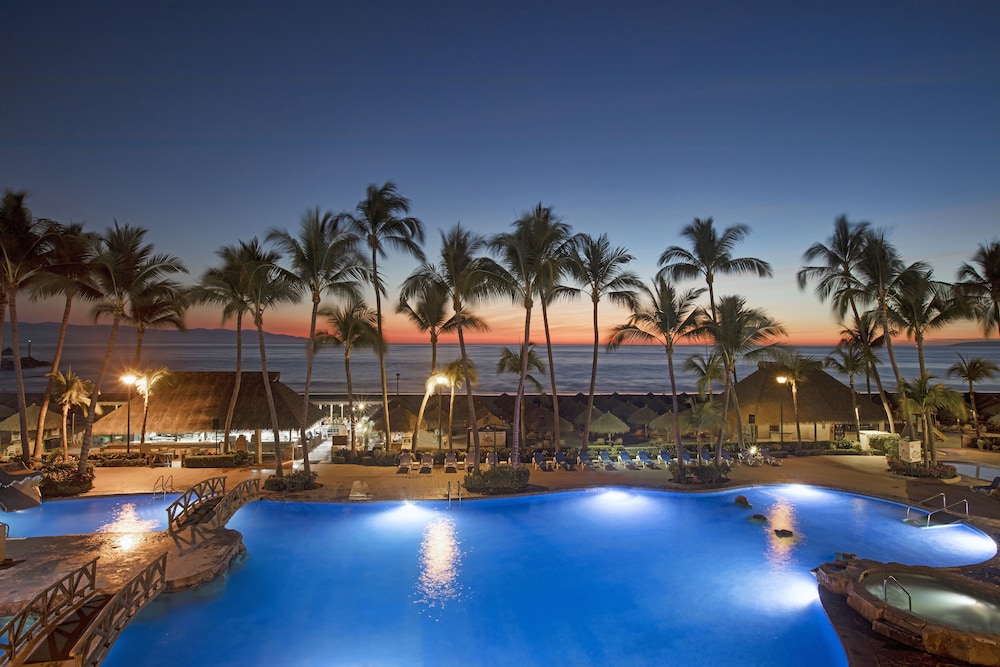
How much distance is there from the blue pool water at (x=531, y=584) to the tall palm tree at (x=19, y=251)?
30.2 ft

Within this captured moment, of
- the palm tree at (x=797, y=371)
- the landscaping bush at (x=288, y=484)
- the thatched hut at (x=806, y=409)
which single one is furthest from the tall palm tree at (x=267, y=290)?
the thatched hut at (x=806, y=409)

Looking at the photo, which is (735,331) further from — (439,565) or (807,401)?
(439,565)

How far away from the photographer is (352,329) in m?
20.0

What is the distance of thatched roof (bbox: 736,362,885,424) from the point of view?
22.9 metres

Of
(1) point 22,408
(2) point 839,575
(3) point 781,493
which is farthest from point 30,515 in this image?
(3) point 781,493

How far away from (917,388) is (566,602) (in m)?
14.3

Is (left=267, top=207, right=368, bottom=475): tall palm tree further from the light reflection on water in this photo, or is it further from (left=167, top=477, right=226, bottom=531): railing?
the light reflection on water

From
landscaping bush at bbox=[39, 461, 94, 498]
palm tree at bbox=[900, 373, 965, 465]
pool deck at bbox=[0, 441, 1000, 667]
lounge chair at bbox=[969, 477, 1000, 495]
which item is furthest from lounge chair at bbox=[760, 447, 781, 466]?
landscaping bush at bbox=[39, 461, 94, 498]

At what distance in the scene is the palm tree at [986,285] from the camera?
18594 millimetres

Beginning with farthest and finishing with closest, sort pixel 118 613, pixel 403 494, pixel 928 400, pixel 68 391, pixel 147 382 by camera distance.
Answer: pixel 147 382
pixel 68 391
pixel 928 400
pixel 403 494
pixel 118 613

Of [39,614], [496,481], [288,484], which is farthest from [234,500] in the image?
[496,481]

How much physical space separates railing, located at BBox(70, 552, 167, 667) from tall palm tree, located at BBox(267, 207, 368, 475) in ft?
22.8

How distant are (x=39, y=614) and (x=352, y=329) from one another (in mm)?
13356

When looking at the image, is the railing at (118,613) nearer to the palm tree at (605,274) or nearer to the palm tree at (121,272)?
the palm tree at (121,272)
